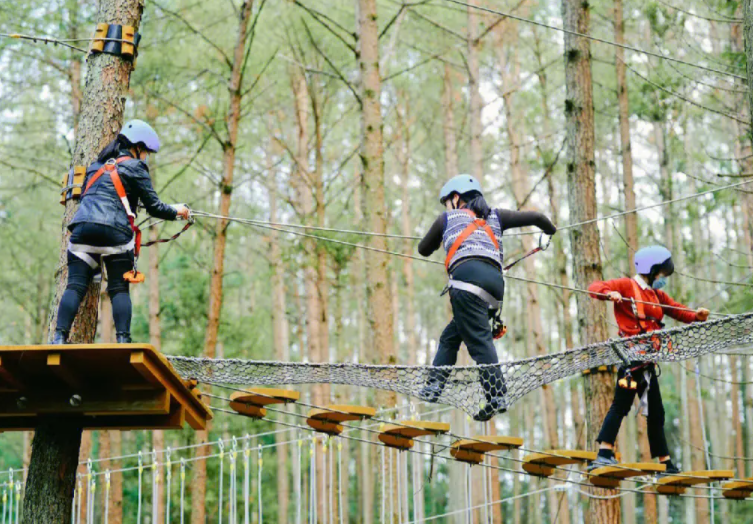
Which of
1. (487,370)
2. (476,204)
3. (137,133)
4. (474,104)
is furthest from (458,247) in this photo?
(474,104)

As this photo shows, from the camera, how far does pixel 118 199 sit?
3.97 m

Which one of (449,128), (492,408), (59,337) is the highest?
(449,128)

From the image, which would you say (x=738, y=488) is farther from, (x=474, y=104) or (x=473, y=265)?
(x=474, y=104)

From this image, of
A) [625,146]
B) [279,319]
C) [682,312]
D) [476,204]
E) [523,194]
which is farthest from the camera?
[279,319]

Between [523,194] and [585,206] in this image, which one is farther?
[523,194]

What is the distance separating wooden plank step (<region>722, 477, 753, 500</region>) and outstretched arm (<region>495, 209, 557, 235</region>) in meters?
1.86

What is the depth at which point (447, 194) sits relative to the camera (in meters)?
4.46

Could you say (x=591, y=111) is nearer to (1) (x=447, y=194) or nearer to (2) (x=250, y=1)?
(1) (x=447, y=194)

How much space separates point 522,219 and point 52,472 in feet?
7.85

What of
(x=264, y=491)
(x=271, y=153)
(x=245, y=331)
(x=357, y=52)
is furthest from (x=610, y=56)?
(x=264, y=491)

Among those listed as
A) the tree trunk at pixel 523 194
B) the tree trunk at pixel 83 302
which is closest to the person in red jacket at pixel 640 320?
the tree trunk at pixel 83 302

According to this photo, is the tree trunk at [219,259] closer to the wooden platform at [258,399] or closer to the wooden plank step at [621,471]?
the wooden platform at [258,399]

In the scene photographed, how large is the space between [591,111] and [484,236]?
241 cm

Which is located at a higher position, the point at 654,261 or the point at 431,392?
the point at 654,261
